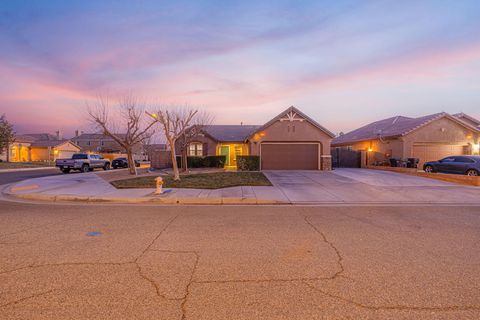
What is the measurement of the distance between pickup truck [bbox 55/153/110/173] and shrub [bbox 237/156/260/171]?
14.6 metres

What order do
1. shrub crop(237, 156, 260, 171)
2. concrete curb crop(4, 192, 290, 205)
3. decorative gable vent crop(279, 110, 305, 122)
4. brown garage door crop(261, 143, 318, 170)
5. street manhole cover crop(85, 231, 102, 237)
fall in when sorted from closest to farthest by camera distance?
street manhole cover crop(85, 231, 102, 237) → concrete curb crop(4, 192, 290, 205) → shrub crop(237, 156, 260, 171) → decorative gable vent crop(279, 110, 305, 122) → brown garage door crop(261, 143, 318, 170)

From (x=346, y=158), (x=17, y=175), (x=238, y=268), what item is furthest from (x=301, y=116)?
(x=17, y=175)

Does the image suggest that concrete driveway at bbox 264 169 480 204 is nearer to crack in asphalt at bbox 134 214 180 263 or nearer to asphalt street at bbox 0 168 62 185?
crack in asphalt at bbox 134 214 180 263

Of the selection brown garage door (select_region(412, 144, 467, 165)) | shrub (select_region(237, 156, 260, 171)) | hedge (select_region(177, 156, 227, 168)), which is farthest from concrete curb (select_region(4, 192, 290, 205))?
brown garage door (select_region(412, 144, 467, 165))

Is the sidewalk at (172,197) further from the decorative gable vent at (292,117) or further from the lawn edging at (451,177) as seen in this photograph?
the decorative gable vent at (292,117)

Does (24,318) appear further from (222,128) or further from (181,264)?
(222,128)

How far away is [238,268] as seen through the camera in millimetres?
3963

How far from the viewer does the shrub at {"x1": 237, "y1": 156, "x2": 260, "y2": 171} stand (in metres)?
22.3

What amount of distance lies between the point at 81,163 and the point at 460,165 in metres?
29.9

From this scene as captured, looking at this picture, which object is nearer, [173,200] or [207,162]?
[173,200]

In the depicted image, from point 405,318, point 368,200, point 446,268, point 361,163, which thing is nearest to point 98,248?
point 405,318

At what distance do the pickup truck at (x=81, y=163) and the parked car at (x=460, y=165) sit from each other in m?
29.4

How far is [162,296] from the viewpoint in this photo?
3162 millimetres

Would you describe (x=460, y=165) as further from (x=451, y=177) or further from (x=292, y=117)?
(x=292, y=117)
